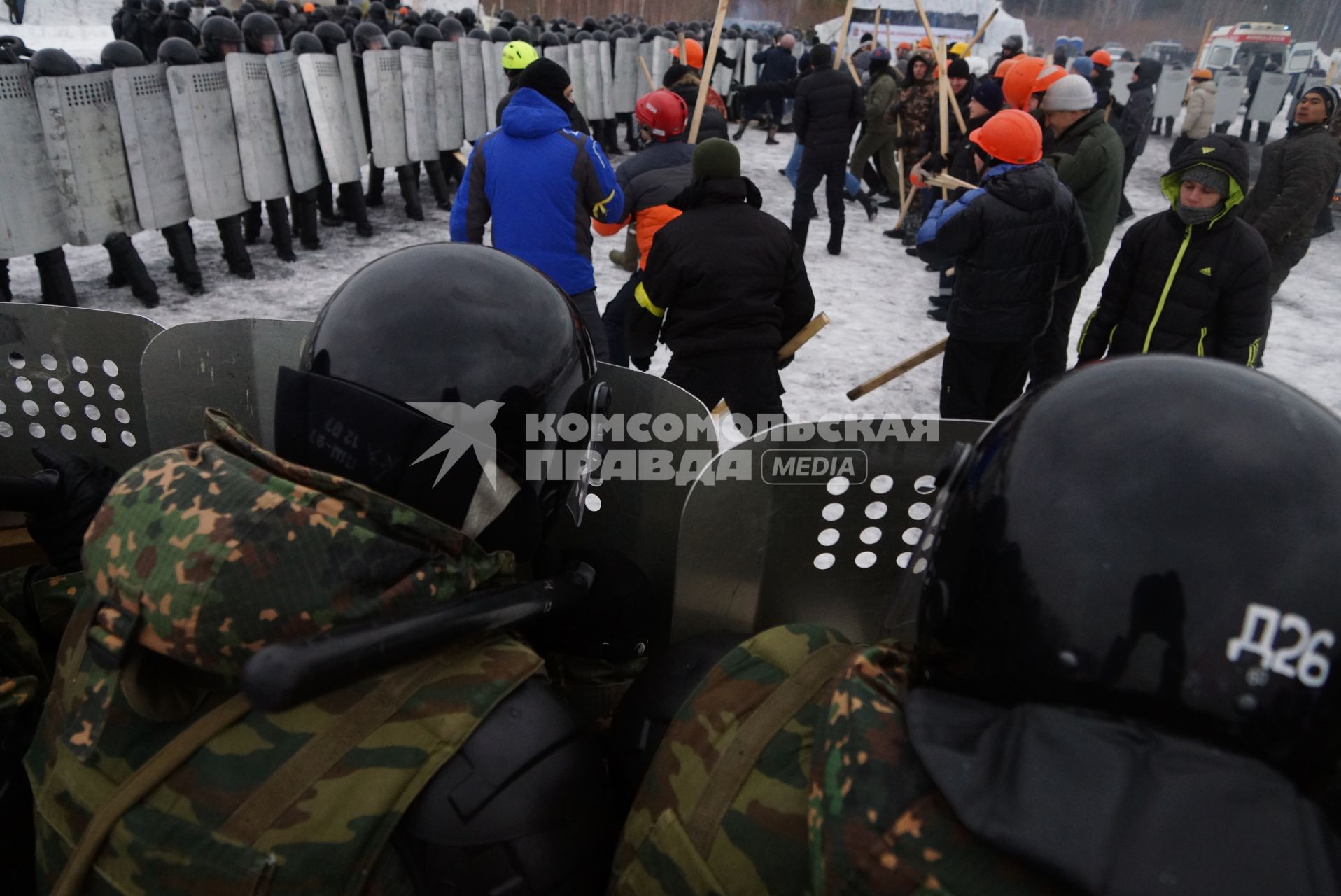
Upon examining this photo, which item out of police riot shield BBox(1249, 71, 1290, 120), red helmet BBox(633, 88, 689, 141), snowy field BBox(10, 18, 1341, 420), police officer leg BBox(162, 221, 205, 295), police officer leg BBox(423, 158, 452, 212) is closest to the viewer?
red helmet BBox(633, 88, 689, 141)

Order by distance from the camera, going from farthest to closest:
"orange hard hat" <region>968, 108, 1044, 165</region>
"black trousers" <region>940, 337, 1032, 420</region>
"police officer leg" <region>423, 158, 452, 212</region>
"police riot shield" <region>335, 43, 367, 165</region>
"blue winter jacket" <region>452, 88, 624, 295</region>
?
"police officer leg" <region>423, 158, 452, 212</region> → "police riot shield" <region>335, 43, 367, 165</region> → "black trousers" <region>940, 337, 1032, 420</region> → "blue winter jacket" <region>452, 88, 624, 295</region> → "orange hard hat" <region>968, 108, 1044, 165</region>

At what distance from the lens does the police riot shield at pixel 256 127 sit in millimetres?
5758

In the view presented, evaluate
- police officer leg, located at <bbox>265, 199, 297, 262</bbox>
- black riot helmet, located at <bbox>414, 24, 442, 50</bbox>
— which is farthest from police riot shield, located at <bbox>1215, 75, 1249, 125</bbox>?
police officer leg, located at <bbox>265, 199, 297, 262</bbox>

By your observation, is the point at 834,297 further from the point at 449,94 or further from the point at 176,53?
the point at 176,53

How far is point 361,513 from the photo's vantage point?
3.27ft

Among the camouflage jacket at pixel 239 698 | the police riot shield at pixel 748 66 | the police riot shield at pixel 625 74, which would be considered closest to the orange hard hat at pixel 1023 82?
the camouflage jacket at pixel 239 698

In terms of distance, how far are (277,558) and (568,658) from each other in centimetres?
70

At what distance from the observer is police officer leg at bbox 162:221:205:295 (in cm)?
569

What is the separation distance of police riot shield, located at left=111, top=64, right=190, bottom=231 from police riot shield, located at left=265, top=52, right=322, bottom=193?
2.88ft

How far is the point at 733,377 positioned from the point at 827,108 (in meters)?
4.81

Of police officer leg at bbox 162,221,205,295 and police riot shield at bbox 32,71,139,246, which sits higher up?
police riot shield at bbox 32,71,139,246

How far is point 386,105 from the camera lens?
7.27 metres

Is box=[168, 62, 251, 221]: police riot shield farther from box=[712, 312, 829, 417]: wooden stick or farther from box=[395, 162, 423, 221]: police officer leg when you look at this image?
box=[712, 312, 829, 417]: wooden stick

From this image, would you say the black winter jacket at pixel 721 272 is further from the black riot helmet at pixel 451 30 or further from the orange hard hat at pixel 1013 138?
the black riot helmet at pixel 451 30
